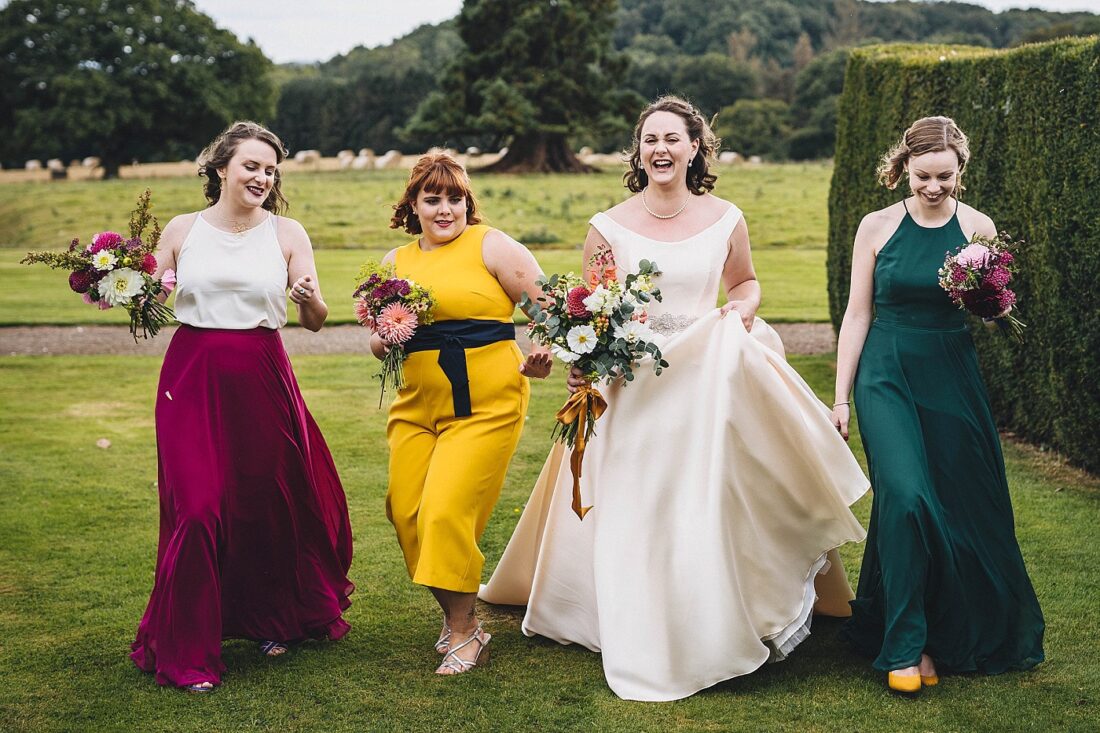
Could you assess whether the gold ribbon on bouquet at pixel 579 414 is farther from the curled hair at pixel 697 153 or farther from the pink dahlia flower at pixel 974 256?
the pink dahlia flower at pixel 974 256

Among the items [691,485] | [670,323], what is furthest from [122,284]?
[691,485]

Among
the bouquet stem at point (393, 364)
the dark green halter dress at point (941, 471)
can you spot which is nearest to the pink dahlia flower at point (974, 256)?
the dark green halter dress at point (941, 471)

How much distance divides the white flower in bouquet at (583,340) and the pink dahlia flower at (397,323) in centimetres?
75

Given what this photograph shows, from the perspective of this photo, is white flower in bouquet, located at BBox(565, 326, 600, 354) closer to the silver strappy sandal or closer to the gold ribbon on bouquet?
the gold ribbon on bouquet

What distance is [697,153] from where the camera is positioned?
5504mm

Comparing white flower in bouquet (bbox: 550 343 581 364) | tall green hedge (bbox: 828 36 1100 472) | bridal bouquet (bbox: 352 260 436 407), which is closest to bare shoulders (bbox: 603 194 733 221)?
white flower in bouquet (bbox: 550 343 581 364)

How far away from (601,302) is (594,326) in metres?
0.11

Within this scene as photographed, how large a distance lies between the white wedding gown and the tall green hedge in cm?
393

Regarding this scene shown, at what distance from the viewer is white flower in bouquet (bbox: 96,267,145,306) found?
5203mm

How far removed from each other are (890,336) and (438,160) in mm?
2226

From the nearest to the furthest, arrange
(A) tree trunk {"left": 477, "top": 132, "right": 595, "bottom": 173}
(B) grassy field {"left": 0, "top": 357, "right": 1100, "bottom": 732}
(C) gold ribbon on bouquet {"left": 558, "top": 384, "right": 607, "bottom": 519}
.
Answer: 1. (B) grassy field {"left": 0, "top": 357, "right": 1100, "bottom": 732}
2. (C) gold ribbon on bouquet {"left": 558, "top": 384, "right": 607, "bottom": 519}
3. (A) tree trunk {"left": 477, "top": 132, "right": 595, "bottom": 173}

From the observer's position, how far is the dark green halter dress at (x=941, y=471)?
16.4 feet

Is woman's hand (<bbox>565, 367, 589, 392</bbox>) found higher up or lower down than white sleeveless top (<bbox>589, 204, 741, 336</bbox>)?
lower down

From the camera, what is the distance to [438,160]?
17.6 feet
